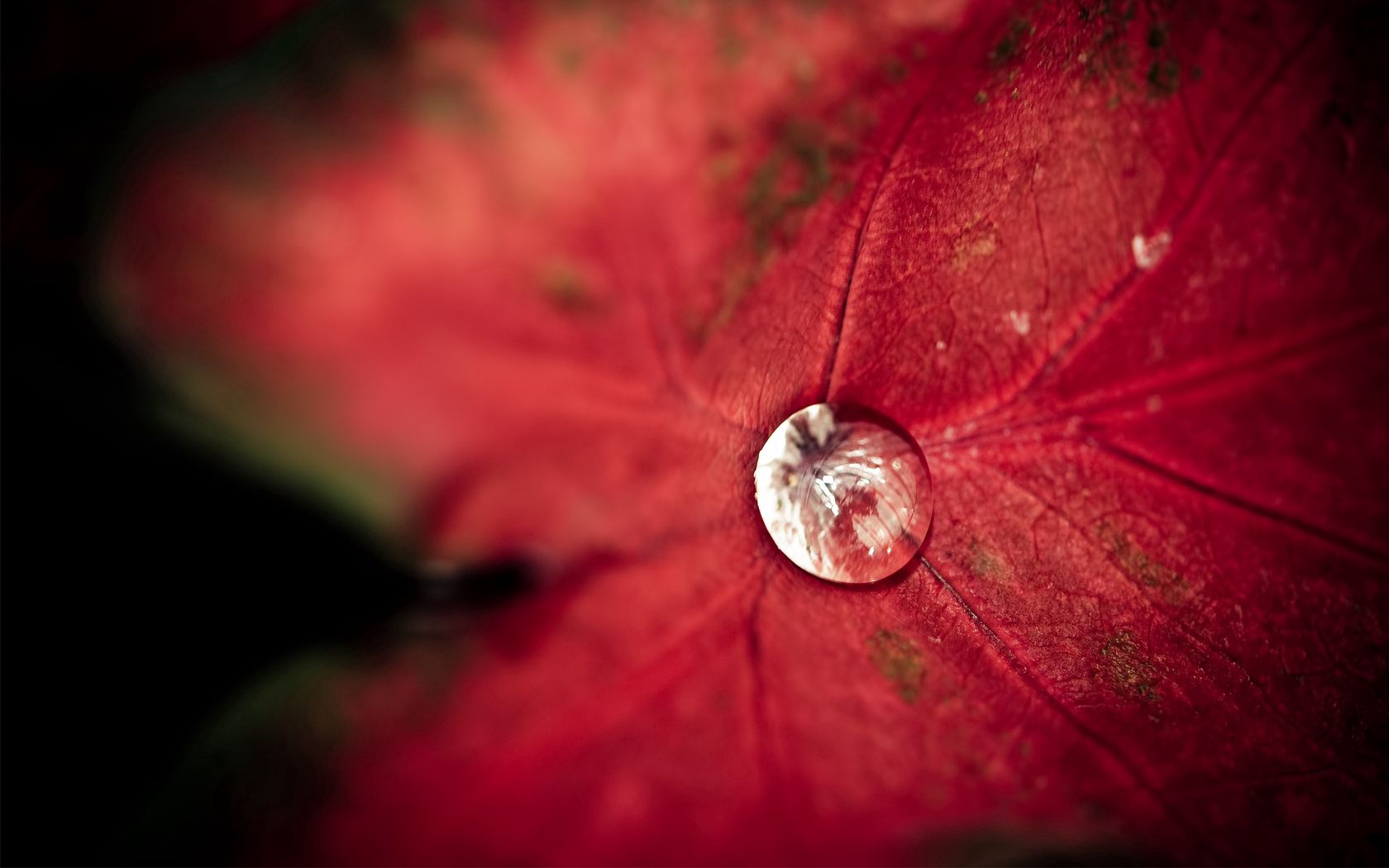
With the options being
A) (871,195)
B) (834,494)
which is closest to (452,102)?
(871,195)

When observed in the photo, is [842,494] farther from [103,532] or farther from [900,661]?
[103,532]

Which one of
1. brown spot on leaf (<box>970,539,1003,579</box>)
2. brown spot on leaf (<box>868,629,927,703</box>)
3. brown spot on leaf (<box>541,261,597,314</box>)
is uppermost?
brown spot on leaf (<box>541,261,597,314</box>)

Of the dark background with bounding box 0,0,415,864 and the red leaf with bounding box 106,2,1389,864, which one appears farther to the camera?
the dark background with bounding box 0,0,415,864

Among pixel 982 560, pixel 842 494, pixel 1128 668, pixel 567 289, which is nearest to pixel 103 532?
pixel 567 289

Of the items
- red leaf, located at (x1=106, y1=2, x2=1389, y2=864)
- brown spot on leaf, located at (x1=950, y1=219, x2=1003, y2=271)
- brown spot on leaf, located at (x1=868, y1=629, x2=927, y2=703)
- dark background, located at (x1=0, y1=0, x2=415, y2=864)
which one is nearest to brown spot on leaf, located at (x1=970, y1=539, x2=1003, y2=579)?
red leaf, located at (x1=106, y1=2, x2=1389, y2=864)

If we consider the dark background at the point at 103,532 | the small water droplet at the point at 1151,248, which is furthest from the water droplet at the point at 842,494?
the dark background at the point at 103,532

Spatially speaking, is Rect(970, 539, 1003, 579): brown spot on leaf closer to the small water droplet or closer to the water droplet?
the water droplet

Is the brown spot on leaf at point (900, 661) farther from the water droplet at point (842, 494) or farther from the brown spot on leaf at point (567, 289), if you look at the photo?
the brown spot on leaf at point (567, 289)

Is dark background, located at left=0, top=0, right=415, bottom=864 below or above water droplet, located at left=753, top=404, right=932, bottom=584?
above
